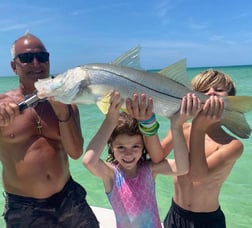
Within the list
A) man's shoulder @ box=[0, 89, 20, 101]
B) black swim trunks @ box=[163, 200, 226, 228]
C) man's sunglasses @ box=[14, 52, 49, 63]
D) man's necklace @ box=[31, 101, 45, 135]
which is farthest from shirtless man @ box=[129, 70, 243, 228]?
man's shoulder @ box=[0, 89, 20, 101]

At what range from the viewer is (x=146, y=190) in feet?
7.89

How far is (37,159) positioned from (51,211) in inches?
15.0

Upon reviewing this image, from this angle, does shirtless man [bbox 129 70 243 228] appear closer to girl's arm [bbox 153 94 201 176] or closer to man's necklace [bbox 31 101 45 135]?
girl's arm [bbox 153 94 201 176]

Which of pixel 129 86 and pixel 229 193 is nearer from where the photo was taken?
pixel 129 86

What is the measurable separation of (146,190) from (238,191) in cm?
456

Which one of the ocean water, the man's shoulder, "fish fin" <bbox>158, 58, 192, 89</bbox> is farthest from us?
the ocean water

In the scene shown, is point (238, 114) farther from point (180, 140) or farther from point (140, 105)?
point (140, 105)

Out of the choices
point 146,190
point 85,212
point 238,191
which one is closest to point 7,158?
point 85,212

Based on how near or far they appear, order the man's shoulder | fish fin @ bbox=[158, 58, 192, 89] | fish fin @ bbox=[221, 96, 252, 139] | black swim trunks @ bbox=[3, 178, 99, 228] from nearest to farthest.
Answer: fish fin @ bbox=[221, 96, 252, 139] < fish fin @ bbox=[158, 58, 192, 89] < black swim trunks @ bbox=[3, 178, 99, 228] < the man's shoulder

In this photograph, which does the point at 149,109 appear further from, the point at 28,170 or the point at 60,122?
the point at 28,170

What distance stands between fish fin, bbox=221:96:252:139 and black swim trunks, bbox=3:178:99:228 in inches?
49.5

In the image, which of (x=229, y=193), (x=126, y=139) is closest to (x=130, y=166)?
(x=126, y=139)

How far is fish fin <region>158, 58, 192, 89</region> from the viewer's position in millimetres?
2154

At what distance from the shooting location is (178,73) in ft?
7.10
